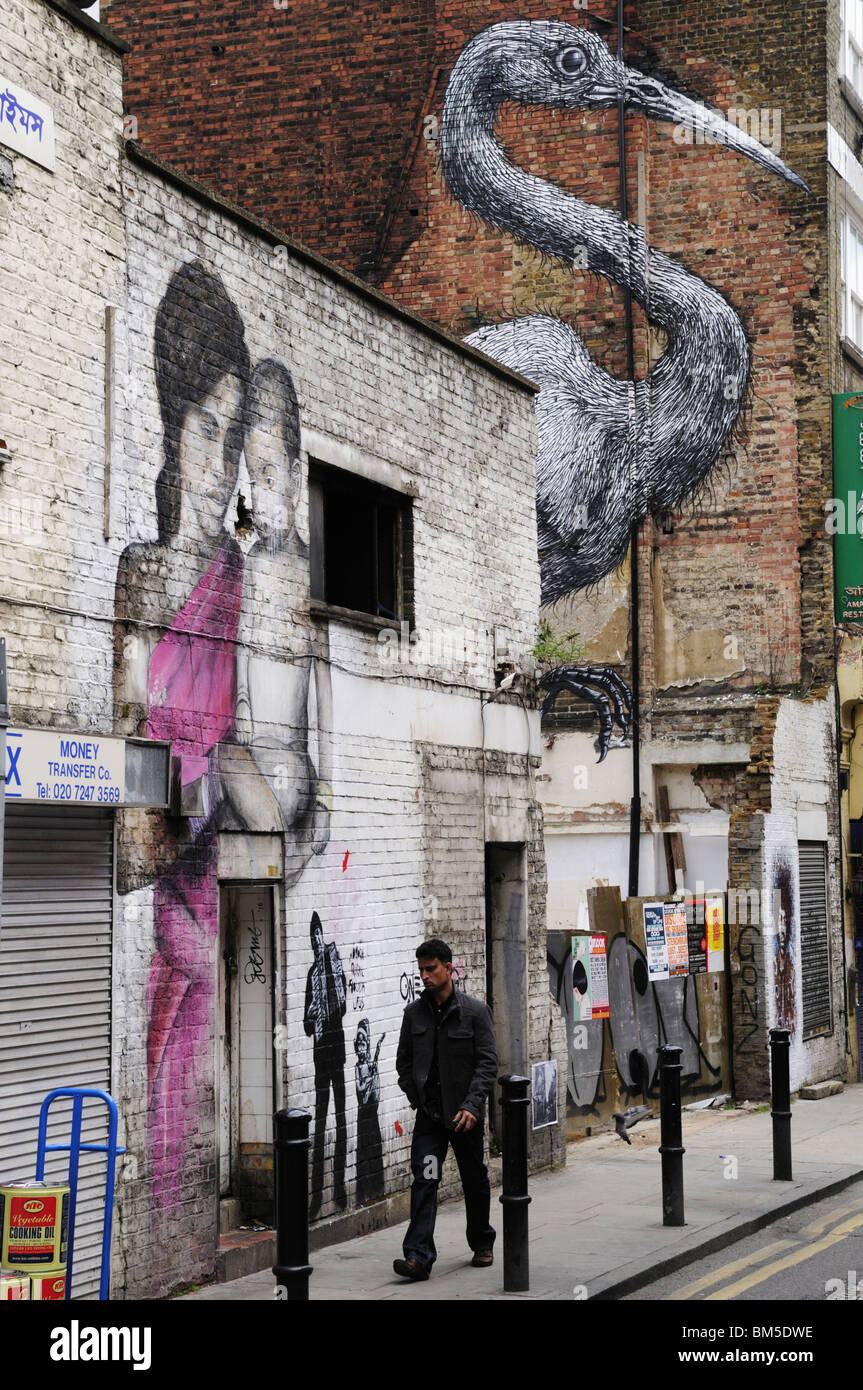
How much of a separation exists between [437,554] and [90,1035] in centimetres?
527

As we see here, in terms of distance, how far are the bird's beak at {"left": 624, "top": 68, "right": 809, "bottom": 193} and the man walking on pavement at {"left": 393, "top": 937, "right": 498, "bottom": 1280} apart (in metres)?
14.3

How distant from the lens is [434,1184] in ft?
30.5

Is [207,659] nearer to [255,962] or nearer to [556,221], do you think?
[255,962]

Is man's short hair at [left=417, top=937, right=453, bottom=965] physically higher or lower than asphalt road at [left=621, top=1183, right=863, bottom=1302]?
higher

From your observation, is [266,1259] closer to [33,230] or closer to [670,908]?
[33,230]

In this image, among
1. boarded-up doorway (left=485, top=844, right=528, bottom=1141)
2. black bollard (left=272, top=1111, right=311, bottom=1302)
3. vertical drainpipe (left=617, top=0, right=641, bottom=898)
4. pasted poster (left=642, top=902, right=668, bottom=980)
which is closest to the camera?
black bollard (left=272, top=1111, right=311, bottom=1302)

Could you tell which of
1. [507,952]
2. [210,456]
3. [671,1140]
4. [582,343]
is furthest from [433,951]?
[582,343]

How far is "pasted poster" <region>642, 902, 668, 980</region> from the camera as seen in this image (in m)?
16.8

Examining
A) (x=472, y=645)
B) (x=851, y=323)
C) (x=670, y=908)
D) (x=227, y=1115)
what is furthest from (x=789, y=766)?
(x=227, y=1115)

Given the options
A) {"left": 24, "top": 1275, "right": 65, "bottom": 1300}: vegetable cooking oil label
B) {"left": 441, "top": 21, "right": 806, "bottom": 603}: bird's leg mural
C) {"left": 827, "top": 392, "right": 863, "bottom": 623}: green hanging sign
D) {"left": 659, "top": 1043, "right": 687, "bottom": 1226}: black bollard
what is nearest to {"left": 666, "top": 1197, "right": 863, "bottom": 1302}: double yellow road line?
{"left": 659, "top": 1043, "right": 687, "bottom": 1226}: black bollard

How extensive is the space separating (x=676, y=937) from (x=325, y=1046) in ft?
24.6

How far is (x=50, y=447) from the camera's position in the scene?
8328 mm

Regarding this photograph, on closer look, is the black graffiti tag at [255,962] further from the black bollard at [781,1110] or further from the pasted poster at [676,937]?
the pasted poster at [676,937]

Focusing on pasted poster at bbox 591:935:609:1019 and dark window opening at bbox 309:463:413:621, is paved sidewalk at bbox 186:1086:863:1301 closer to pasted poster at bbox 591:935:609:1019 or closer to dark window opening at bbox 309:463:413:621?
pasted poster at bbox 591:935:609:1019
